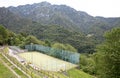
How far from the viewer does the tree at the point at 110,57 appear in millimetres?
24750

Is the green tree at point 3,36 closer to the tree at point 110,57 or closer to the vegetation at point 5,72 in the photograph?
the vegetation at point 5,72

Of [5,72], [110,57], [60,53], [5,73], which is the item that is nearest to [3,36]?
[60,53]

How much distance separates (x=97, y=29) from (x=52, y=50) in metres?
153

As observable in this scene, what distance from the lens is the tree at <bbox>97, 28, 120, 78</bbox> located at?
24.8 metres

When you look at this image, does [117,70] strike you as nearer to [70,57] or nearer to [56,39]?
[70,57]

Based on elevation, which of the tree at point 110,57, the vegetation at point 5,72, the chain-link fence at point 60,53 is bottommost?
the chain-link fence at point 60,53

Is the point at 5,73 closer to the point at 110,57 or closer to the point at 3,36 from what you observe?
the point at 110,57

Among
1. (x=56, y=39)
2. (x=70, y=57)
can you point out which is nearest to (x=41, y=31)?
(x=56, y=39)

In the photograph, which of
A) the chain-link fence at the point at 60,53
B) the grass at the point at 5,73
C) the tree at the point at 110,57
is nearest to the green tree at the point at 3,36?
Result: the chain-link fence at the point at 60,53

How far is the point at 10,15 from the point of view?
17850 cm

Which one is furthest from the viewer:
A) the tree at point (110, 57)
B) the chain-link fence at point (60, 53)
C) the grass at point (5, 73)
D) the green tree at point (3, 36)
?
the green tree at point (3, 36)

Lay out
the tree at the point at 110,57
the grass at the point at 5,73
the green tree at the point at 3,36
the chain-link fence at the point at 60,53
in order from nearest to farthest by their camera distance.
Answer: the grass at the point at 5,73
the tree at the point at 110,57
the chain-link fence at the point at 60,53
the green tree at the point at 3,36

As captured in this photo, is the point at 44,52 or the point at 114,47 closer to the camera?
the point at 114,47

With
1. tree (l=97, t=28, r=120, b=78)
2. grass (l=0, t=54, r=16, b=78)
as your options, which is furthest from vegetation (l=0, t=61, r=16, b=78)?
tree (l=97, t=28, r=120, b=78)
